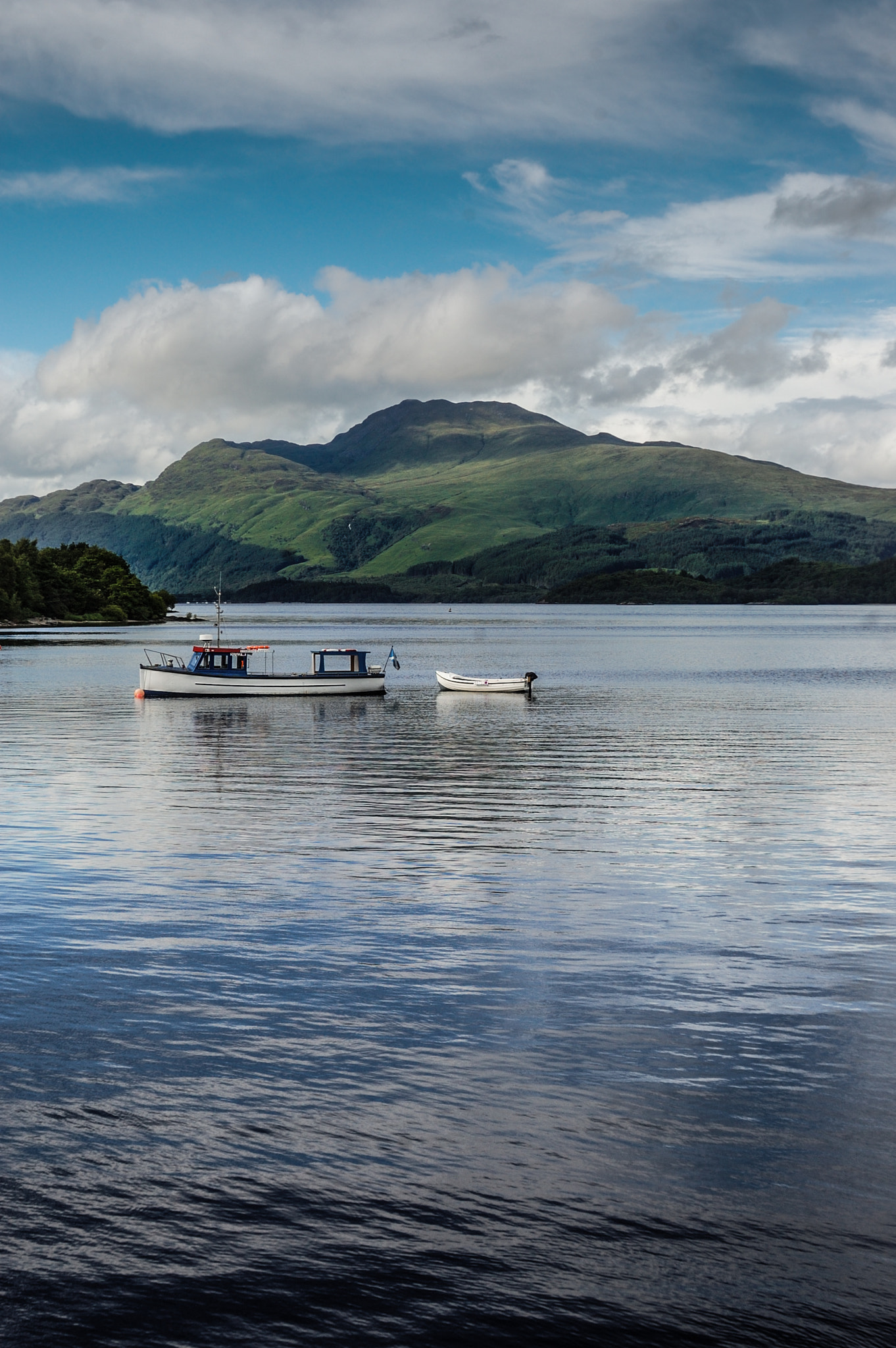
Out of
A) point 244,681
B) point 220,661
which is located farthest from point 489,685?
point 220,661

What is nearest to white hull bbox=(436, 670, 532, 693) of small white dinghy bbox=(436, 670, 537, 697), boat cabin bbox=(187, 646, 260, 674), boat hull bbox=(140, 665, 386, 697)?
small white dinghy bbox=(436, 670, 537, 697)

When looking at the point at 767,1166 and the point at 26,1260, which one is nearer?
the point at 26,1260

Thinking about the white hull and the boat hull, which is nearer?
the boat hull

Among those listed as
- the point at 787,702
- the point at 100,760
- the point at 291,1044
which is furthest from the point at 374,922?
the point at 787,702

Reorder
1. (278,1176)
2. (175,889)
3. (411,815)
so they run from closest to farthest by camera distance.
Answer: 1. (278,1176)
2. (175,889)
3. (411,815)

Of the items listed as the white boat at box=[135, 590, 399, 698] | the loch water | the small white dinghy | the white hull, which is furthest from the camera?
the white hull

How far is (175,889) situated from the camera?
32.9 m

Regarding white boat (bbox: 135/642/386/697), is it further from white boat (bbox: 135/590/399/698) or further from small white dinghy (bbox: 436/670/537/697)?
small white dinghy (bbox: 436/670/537/697)

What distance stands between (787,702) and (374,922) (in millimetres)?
84894

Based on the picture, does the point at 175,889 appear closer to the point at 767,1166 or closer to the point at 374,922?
the point at 374,922

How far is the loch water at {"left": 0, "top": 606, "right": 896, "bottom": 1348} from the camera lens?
12883mm

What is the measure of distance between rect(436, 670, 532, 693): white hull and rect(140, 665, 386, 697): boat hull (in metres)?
7.87

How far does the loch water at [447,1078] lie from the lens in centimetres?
1288

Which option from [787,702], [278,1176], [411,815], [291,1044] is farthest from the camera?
[787,702]
